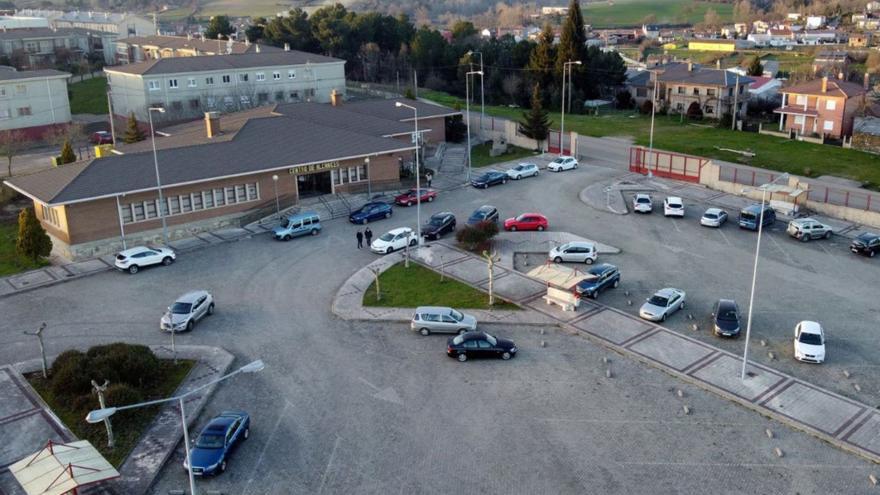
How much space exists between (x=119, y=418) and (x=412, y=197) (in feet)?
97.8

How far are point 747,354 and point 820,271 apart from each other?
500 inches

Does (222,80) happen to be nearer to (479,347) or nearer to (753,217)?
(753,217)

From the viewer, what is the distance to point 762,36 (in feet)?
577

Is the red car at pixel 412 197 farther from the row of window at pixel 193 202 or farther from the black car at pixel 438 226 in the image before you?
the row of window at pixel 193 202

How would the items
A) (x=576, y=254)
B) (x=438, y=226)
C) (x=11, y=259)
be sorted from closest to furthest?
(x=576, y=254), (x=11, y=259), (x=438, y=226)

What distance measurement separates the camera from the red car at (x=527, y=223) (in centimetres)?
4688

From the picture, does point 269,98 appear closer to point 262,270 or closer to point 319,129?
point 319,129

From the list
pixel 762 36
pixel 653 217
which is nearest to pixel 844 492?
pixel 653 217

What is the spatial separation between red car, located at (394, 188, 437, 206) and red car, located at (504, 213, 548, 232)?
27.8 ft

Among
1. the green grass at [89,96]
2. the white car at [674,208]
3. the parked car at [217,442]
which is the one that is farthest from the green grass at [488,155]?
the green grass at [89,96]

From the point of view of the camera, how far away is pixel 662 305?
34.1m

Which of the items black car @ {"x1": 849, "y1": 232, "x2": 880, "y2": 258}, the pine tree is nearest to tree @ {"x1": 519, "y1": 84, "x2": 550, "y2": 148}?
black car @ {"x1": 849, "y1": 232, "x2": 880, "y2": 258}

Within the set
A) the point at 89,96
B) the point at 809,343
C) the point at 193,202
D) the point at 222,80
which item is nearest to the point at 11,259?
the point at 193,202

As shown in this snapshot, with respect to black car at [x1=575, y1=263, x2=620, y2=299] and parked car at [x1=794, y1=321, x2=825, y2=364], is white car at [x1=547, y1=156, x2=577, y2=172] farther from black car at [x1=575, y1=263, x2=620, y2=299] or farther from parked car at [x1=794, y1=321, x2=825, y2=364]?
parked car at [x1=794, y1=321, x2=825, y2=364]
